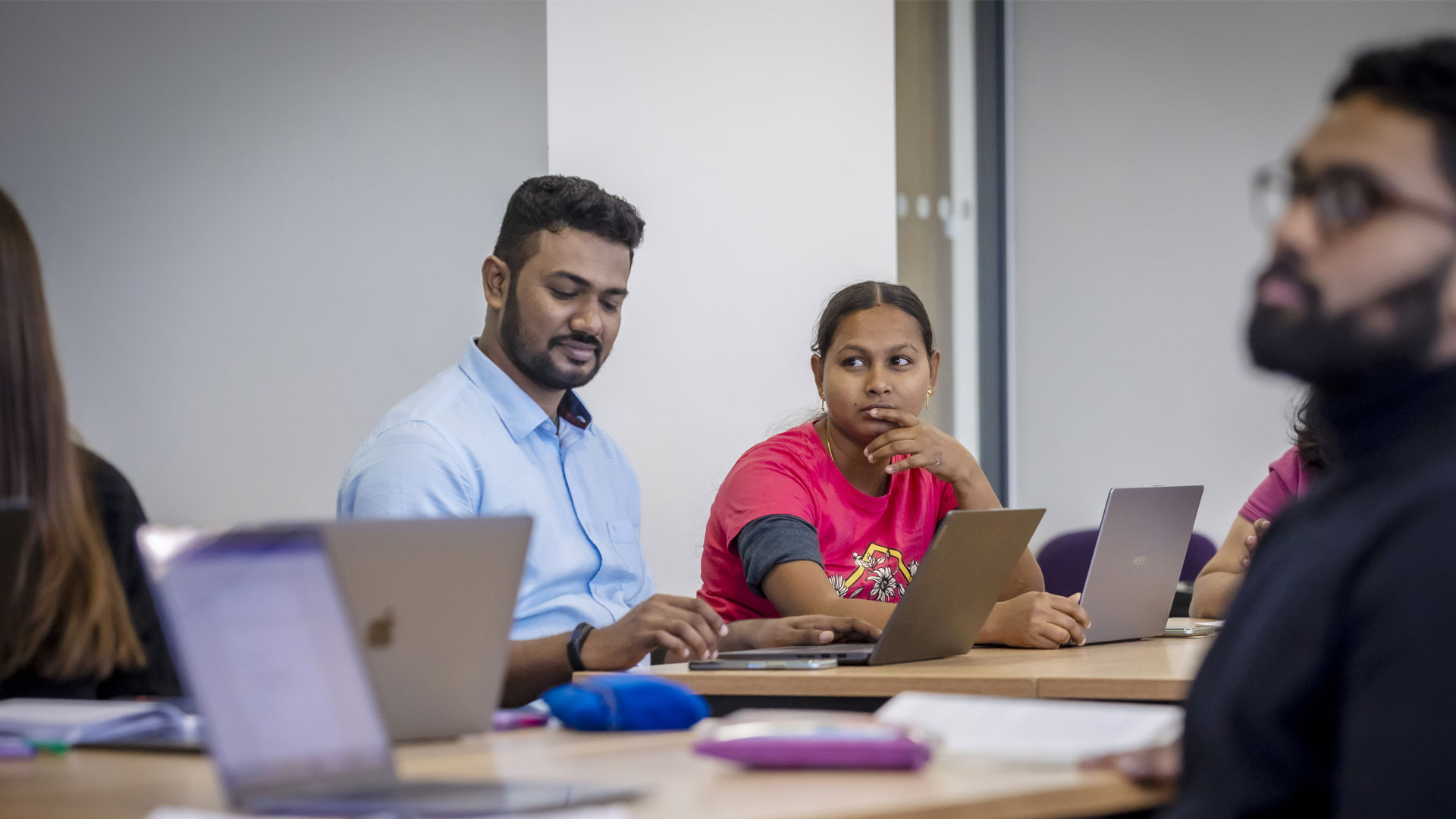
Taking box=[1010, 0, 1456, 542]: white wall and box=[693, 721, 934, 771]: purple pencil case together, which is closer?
box=[693, 721, 934, 771]: purple pencil case

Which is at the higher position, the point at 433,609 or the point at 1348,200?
the point at 1348,200

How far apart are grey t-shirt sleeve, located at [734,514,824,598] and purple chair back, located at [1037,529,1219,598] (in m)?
1.25

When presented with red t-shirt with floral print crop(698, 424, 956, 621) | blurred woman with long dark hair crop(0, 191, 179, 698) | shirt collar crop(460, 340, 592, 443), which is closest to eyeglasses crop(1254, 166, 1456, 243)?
blurred woman with long dark hair crop(0, 191, 179, 698)

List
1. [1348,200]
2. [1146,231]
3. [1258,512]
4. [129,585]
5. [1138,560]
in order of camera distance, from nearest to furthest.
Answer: [1348,200], [129,585], [1138,560], [1258,512], [1146,231]

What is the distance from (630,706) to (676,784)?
0.34 m

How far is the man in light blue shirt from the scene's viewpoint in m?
2.24

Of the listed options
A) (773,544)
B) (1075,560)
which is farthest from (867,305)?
(1075,560)

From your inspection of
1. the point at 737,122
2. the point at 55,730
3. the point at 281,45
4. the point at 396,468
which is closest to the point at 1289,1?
the point at 737,122

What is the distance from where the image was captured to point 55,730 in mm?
1392

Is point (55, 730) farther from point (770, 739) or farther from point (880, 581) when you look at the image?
point (880, 581)

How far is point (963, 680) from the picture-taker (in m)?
1.88

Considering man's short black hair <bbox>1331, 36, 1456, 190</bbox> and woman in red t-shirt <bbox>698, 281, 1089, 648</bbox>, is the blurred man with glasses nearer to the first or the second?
man's short black hair <bbox>1331, 36, 1456, 190</bbox>

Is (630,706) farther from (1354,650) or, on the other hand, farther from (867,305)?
(867,305)

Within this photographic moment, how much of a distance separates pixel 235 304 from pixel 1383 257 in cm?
284
